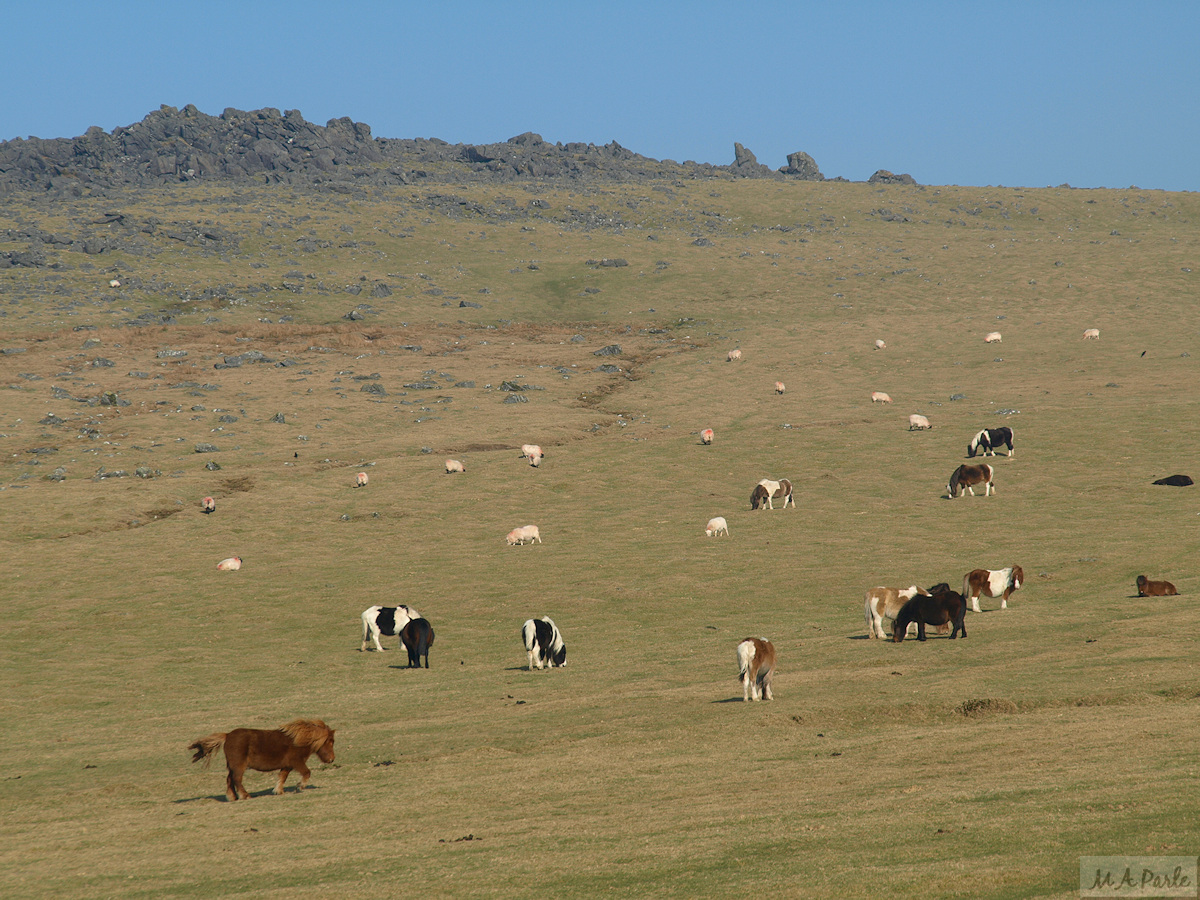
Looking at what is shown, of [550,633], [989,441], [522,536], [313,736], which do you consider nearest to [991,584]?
[550,633]

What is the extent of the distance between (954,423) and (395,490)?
27174 mm

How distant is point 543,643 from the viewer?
2520cm

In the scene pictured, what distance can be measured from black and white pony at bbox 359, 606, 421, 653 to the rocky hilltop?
113 m

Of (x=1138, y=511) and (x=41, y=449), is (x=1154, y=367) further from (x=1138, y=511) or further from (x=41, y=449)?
(x=41, y=449)

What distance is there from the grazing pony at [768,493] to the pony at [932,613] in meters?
16.5

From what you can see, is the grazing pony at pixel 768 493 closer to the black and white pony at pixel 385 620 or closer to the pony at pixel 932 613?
the pony at pixel 932 613

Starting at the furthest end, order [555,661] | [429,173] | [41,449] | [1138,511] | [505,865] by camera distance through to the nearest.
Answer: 1. [429,173]
2. [41,449]
3. [1138,511]
4. [555,661]
5. [505,865]

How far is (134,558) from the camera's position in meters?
37.5

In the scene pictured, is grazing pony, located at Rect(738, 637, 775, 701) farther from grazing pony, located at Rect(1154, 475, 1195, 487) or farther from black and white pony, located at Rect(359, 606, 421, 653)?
grazing pony, located at Rect(1154, 475, 1195, 487)

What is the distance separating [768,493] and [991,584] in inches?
589

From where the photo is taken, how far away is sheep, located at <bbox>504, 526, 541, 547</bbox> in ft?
125

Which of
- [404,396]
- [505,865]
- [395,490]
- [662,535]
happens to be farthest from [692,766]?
[404,396]

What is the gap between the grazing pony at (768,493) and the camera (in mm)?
41719

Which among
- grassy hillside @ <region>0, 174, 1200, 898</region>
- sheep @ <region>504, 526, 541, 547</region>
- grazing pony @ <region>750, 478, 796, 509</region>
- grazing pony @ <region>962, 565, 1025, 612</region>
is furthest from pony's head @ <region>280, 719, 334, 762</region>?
grazing pony @ <region>750, 478, 796, 509</region>
